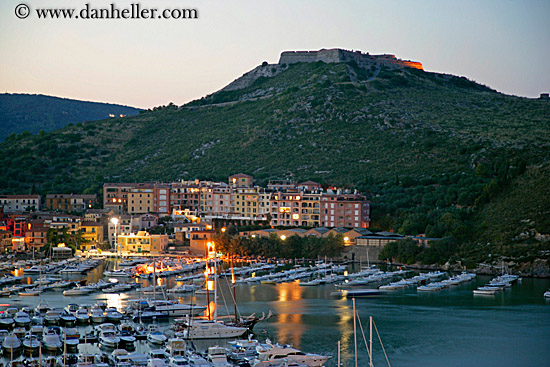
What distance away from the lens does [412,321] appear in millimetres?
39562

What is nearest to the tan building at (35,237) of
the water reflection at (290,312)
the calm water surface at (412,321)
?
the calm water surface at (412,321)

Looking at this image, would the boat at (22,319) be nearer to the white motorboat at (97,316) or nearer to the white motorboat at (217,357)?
the white motorboat at (97,316)

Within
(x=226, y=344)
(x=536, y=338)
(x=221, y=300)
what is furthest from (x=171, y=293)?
(x=536, y=338)

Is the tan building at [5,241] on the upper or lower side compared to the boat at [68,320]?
upper

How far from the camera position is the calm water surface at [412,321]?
109 ft

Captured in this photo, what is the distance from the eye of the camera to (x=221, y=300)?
145 feet

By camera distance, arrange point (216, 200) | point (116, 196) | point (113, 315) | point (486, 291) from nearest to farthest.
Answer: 1. point (113, 315)
2. point (486, 291)
3. point (216, 200)
4. point (116, 196)

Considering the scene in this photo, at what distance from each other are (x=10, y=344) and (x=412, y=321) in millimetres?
17565

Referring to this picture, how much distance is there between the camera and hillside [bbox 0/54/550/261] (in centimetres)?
6488

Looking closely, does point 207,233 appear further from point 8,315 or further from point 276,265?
point 8,315

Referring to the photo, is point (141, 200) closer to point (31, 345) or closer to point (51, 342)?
point (51, 342)

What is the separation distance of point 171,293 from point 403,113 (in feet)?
174

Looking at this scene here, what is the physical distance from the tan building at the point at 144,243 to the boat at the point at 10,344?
108 ft

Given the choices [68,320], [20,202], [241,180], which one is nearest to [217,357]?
[68,320]
